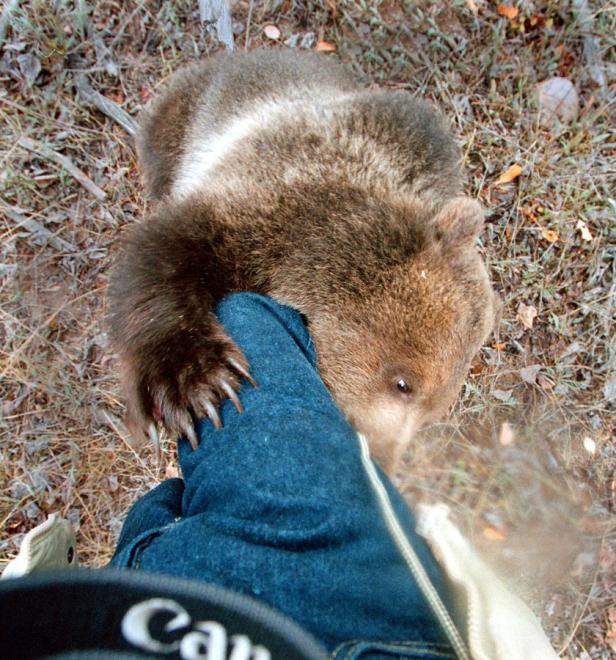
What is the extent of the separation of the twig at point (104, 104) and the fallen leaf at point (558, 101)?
11.3ft

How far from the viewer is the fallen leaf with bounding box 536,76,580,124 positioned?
4.87 meters

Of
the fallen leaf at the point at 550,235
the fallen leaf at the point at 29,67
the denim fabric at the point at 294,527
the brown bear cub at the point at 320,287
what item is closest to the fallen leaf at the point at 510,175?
the fallen leaf at the point at 550,235

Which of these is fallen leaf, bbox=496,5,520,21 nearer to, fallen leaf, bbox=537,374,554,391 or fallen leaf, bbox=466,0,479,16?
fallen leaf, bbox=466,0,479,16

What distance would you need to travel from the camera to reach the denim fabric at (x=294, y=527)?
5.43ft

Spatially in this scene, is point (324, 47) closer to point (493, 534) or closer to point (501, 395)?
point (501, 395)

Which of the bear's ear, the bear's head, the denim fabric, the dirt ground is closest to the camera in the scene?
the denim fabric

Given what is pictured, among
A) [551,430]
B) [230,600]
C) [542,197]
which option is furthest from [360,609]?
[542,197]

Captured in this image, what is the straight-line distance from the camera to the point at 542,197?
4.78 m

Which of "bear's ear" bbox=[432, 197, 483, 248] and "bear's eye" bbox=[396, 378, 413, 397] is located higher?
"bear's ear" bbox=[432, 197, 483, 248]

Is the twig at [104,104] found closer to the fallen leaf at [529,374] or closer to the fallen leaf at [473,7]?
the fallen leaf at [473,7]

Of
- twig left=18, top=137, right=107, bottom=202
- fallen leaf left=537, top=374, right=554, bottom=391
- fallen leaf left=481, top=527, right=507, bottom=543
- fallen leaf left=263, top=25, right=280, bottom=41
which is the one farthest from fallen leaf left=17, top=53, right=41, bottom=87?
fallen leaf left=481, top=527, right=507, bottom=543

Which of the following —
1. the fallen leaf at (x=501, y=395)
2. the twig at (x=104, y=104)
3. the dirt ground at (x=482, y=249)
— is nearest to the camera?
the dirt ground at (x=482, y=249)

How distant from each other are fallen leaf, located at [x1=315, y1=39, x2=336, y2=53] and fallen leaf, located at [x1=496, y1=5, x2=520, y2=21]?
1.46 m

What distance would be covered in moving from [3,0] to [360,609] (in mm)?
4887
